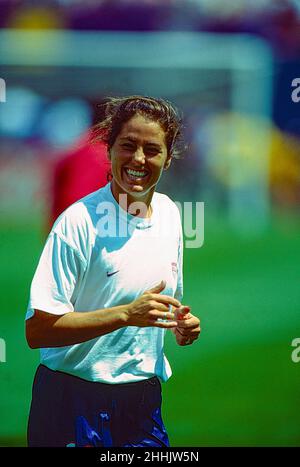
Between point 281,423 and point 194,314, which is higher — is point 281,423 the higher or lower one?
the lower one

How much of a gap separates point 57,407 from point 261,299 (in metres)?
0.90

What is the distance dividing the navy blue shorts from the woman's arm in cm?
20

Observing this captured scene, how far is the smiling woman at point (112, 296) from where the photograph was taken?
244 cm

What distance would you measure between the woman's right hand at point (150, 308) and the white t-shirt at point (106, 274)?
6.3 inches

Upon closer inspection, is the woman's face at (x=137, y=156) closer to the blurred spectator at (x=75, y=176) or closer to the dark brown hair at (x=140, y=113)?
the dark brown hair at (x=140, y=113)

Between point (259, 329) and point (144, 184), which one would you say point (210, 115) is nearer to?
point (144, 184)

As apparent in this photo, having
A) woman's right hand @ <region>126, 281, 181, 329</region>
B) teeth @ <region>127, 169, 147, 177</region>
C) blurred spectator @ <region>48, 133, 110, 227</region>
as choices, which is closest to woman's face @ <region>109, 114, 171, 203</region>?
teeth @ <region>127, 169, 147, 177</region>

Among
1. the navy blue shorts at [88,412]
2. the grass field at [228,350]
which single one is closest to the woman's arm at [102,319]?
the navy blue shorts at [88,412]

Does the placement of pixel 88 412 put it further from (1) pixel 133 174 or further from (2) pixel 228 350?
(1) pixel 133 174

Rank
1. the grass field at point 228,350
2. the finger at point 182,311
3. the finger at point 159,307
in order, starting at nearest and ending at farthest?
the finger at point 159,307, the finger at point 182,311, the grass field at point 228,350

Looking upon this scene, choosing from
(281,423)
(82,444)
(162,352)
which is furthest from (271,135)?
(82,444)

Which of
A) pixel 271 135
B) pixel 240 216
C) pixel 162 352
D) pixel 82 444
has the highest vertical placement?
pixel 271 135

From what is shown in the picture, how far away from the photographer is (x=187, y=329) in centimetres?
254

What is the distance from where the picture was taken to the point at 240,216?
2752mm
